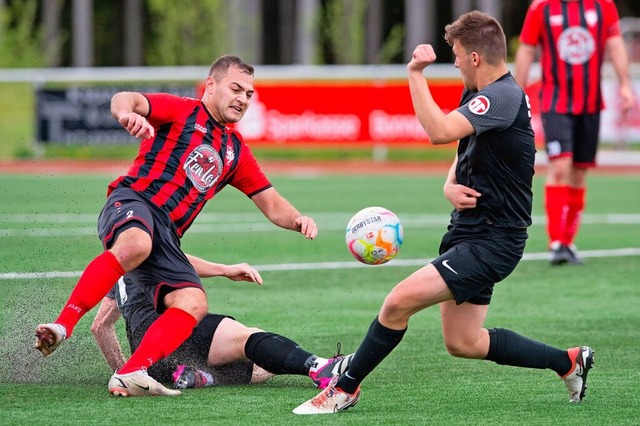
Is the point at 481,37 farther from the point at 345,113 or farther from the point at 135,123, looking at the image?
the point at 345,113

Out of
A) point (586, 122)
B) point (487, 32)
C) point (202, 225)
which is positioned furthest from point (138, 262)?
point (202, 225)

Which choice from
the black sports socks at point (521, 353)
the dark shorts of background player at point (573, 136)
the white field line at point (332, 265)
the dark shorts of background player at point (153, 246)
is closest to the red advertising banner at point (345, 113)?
the white field line at point (332, 265)

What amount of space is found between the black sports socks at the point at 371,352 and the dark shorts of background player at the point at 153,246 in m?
1.01

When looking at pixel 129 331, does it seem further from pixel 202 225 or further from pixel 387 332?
pixel 202 225

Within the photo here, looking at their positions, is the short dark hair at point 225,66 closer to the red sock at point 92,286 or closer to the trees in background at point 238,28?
the red sock at point 92,286

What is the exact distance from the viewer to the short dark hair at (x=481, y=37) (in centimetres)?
587

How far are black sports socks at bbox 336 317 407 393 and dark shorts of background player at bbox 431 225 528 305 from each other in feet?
1.10

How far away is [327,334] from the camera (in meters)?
7.88

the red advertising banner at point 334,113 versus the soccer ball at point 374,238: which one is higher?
the soccer ball at point 374,238

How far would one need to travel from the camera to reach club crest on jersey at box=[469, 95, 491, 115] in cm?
573

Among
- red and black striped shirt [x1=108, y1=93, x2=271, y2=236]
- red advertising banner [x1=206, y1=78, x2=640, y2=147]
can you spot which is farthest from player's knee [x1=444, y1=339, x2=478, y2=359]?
red advertising banner [x1=206, y1=78, x2=640, y2=147]

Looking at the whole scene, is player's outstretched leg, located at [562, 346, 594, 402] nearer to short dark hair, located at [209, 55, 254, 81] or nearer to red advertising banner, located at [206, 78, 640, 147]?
short dark hair, located at [209, 55, 254, 81]

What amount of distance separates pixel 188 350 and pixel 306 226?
89 cm

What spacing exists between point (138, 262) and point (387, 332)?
1260 mm
